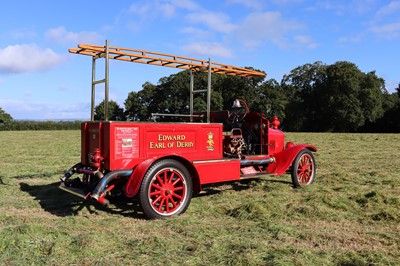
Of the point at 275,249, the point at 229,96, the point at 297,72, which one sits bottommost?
the point at 275,249

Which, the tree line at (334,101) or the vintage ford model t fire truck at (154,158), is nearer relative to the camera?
the vintage ford model t fire truck at (154,158)

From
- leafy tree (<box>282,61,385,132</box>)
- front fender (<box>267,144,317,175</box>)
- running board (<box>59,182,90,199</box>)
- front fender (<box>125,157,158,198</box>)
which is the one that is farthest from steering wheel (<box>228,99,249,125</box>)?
leafy tree (<box>282,61,385,132</box>)

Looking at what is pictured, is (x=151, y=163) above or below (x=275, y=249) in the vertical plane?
above

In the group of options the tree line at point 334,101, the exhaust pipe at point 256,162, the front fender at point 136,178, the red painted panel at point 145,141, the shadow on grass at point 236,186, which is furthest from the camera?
the tree line at point 334,101

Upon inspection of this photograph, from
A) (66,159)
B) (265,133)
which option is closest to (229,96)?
(66,159)

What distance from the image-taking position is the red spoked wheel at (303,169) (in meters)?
7.80

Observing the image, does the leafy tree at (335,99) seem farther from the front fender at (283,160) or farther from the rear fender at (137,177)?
the rear fender at (137,177)

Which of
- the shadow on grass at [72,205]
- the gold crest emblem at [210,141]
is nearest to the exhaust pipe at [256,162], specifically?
the gold crest emblem at [210,141]

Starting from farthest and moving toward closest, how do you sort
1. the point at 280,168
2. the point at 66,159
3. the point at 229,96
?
the point at 229,96 < the point at 66,159 < the point at 280,168

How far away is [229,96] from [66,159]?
31.4 meters

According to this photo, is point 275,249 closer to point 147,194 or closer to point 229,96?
point 147,194

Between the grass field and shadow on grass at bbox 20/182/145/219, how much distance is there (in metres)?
0.02

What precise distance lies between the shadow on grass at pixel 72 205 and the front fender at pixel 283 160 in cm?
290

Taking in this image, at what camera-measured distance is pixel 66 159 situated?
12.6 metres
